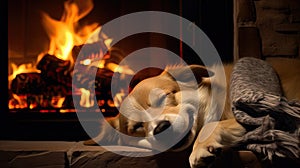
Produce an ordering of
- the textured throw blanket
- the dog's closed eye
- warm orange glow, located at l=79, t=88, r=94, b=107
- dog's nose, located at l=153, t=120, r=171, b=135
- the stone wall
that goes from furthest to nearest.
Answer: warm orange glow, located at l=79, t=88, r=94, b=107 < the stone wall < the dog's closed eye < dog's nose, located at l=153, t=120, r=171, b=135 < the textured throw blanket

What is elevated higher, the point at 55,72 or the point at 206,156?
the point at 55,72

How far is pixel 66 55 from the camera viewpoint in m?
2.60

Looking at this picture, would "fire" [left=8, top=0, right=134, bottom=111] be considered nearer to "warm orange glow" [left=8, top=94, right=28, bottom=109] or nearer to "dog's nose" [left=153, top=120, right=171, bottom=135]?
"warm orange glow" [left=8, top=94, right=28, bottom=109]

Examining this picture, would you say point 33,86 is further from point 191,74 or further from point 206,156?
point 206,156

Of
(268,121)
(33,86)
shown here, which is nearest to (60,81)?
(33,86)

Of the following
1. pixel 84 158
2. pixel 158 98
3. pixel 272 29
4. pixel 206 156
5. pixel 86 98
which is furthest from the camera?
pixel 86 98

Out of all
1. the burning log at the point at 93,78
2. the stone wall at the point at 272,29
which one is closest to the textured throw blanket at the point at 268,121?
the stone wall at the point at 272,29

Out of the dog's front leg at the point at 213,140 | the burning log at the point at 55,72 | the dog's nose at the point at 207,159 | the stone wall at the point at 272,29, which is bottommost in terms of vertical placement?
the dog's nose at the point at 207,159

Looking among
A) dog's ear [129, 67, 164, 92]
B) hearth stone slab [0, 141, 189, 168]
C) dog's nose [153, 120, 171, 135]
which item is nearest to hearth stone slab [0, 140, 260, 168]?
hearth stone slab [0, 141, 189, 168]

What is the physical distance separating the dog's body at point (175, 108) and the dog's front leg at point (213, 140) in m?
0.07

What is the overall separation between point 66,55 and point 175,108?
3.42 feet

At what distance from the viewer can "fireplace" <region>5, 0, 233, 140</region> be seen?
2338mm

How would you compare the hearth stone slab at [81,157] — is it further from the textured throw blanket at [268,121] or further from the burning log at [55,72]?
the burning log at [55,72]

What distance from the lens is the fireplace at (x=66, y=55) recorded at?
2338mm
